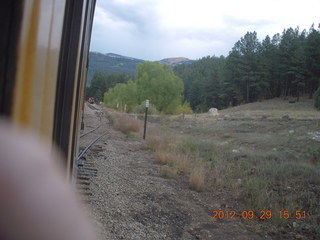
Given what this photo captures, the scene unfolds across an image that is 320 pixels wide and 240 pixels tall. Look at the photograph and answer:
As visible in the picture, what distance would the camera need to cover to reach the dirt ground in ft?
15.1

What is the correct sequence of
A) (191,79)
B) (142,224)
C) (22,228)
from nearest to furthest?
(22,228) < (142,224) < (191,79)

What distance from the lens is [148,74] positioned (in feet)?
178

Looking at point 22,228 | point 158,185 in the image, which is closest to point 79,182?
point 158,185

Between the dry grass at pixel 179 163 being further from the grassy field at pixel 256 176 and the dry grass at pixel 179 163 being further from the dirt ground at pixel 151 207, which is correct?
the dirt ground at pixel 151 207

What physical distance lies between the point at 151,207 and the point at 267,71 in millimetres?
72940

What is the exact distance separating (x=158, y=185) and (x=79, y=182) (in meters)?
2.09

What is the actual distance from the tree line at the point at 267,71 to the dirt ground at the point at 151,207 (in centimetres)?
6008

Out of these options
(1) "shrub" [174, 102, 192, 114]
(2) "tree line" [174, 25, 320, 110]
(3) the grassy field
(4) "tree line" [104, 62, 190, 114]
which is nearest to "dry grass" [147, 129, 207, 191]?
(3) the grassy field

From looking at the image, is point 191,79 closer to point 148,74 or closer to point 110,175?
point 148,74

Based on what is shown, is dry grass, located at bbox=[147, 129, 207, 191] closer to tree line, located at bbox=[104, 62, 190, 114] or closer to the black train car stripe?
the black train car stripe

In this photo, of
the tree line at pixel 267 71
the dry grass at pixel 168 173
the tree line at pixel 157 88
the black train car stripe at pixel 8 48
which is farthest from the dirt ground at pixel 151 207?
the tree line at pixel 267 71

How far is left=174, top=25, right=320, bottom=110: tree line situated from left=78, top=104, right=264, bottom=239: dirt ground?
60.1m

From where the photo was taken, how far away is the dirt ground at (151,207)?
462 cm

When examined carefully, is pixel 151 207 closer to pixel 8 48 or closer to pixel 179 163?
pixel 179 163
